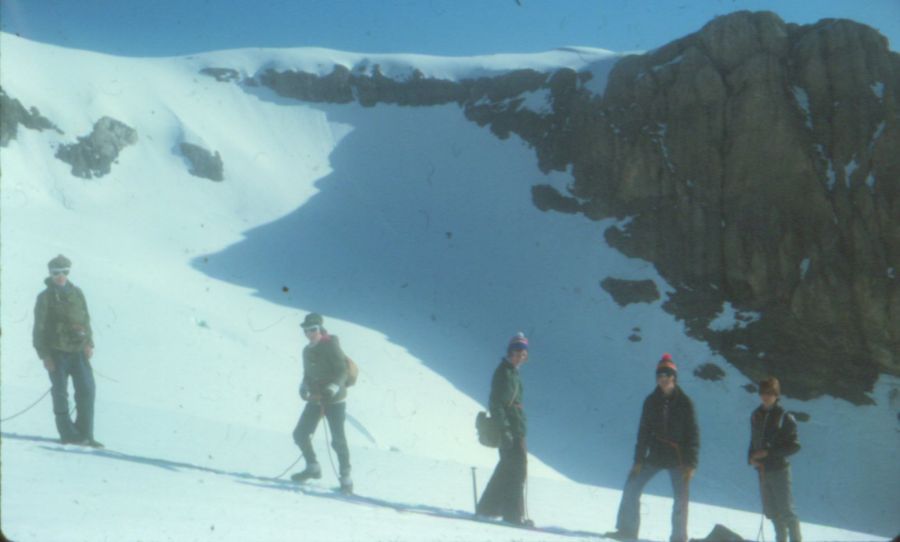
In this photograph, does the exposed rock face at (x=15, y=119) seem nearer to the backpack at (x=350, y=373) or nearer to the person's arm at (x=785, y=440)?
the backpack at (x=350, y=373)

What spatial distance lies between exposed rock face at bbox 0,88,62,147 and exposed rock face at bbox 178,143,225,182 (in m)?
5.43

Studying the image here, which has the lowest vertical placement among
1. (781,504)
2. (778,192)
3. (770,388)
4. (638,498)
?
(638,498)

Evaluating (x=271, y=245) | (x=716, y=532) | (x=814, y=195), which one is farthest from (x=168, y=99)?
(x=716, y=532)

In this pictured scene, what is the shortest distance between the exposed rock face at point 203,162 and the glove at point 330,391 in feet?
78.6

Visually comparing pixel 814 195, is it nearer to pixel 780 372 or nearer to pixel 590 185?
pixel 780 372

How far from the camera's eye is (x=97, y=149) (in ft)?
102

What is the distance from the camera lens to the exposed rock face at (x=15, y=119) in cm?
2770

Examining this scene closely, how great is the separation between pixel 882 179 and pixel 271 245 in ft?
70.6

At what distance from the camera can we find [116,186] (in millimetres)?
28000

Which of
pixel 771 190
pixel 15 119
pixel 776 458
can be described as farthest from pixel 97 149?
pixel 776 458

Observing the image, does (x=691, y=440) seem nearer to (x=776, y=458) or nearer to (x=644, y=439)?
(x=644, y=439)

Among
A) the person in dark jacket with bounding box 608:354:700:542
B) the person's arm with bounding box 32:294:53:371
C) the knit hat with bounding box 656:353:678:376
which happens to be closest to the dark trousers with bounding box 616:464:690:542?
the person in dark jacket with bounding box 608:354:700:542

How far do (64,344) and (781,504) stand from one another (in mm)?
6557

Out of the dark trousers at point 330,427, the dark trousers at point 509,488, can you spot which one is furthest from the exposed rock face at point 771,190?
the dark trousers at point 330,427
